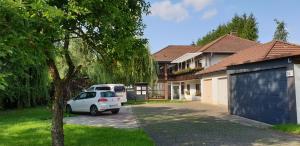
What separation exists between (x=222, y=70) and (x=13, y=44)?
28.3m

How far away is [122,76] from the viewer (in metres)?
48.7

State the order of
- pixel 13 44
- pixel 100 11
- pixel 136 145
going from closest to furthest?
pixel 13 44, pixel 100 11, pixel 136 145

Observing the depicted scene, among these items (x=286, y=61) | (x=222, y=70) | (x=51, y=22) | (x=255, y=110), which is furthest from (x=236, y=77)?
(x=51, y=22)

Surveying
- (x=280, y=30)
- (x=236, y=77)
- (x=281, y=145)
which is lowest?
(x=281, y=145)

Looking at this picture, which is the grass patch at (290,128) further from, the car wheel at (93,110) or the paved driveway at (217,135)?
the car wheel at (93,110)

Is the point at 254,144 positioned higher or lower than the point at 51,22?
lower

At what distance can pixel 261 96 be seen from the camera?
21484 millimetres

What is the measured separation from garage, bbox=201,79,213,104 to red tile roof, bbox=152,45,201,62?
17.4 metres

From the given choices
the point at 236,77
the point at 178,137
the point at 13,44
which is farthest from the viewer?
the point at 236,77

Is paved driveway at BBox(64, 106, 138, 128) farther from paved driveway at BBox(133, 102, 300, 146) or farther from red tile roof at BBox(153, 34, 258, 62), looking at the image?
red tile roof at BBox(153, 34, 258, 62)

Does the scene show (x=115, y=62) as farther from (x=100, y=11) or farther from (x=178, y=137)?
(x=178, y=137)

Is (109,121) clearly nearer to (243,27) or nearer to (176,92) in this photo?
(176,92)

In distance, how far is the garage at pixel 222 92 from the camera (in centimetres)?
3511

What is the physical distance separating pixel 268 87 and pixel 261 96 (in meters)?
1.02
